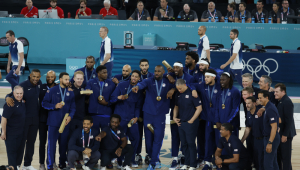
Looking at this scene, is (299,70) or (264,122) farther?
(299,70)

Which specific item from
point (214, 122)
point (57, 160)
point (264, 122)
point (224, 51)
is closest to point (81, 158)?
point (57, 160)

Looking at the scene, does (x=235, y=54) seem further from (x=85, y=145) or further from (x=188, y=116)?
(x=85, y=145)

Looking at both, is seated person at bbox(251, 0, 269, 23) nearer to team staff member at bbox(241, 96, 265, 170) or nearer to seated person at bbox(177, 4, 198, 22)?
seated person at bbox(177, 4, 198, 22)

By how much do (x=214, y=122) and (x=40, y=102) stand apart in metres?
3.28

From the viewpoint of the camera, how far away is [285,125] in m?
6.68

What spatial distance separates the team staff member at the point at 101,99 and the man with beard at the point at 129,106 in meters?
0.15

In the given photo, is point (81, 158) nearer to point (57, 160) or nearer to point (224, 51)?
point (57, 160)

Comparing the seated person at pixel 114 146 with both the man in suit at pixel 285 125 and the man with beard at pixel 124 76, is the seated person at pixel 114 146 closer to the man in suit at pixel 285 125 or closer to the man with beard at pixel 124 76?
the man with beard at pixel 124 76

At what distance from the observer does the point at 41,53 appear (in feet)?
53.2

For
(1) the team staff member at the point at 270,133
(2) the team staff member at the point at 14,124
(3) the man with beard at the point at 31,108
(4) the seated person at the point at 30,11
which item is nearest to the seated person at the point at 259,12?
(4) the seated person at the point at 30,11

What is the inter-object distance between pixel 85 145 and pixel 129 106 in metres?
1.13

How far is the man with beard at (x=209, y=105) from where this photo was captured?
279 inches

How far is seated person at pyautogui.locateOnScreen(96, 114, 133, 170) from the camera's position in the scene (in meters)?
7.26

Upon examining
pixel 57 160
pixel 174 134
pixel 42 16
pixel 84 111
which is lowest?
pixel 57 160
